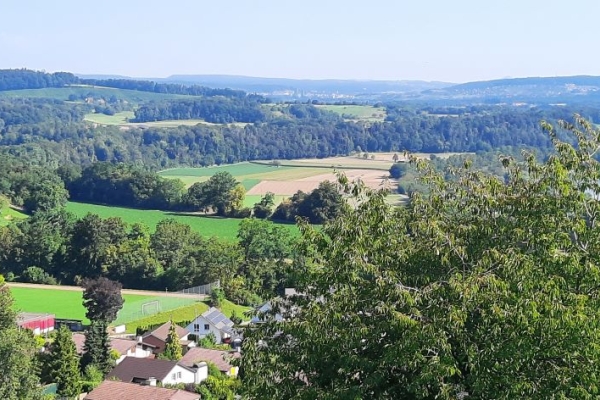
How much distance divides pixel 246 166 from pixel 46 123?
4182cm

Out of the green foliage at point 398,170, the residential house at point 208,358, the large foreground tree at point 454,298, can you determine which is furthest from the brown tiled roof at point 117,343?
the green foliage at point 398,170

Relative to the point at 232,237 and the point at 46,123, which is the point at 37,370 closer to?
the point at 232,237

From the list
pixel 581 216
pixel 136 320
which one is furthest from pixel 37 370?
pixel 581 216

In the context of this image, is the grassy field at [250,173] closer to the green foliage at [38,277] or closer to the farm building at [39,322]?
the green foliage at [38,277]

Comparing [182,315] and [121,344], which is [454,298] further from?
[182,315]

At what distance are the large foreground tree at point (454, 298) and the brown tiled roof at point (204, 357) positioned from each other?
17.0 metres

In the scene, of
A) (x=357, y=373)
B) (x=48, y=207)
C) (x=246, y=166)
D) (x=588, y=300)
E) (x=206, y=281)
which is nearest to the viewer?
(x=588, y=300)

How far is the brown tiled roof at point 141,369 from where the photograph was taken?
78.9ft

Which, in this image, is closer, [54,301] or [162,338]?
[162,338]

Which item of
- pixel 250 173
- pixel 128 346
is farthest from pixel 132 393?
pixel 250 173

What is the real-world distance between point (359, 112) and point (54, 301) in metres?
110

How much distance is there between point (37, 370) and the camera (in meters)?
21.7

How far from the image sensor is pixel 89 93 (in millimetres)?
172000

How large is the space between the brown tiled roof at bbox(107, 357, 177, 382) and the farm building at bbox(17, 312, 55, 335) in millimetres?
8018
